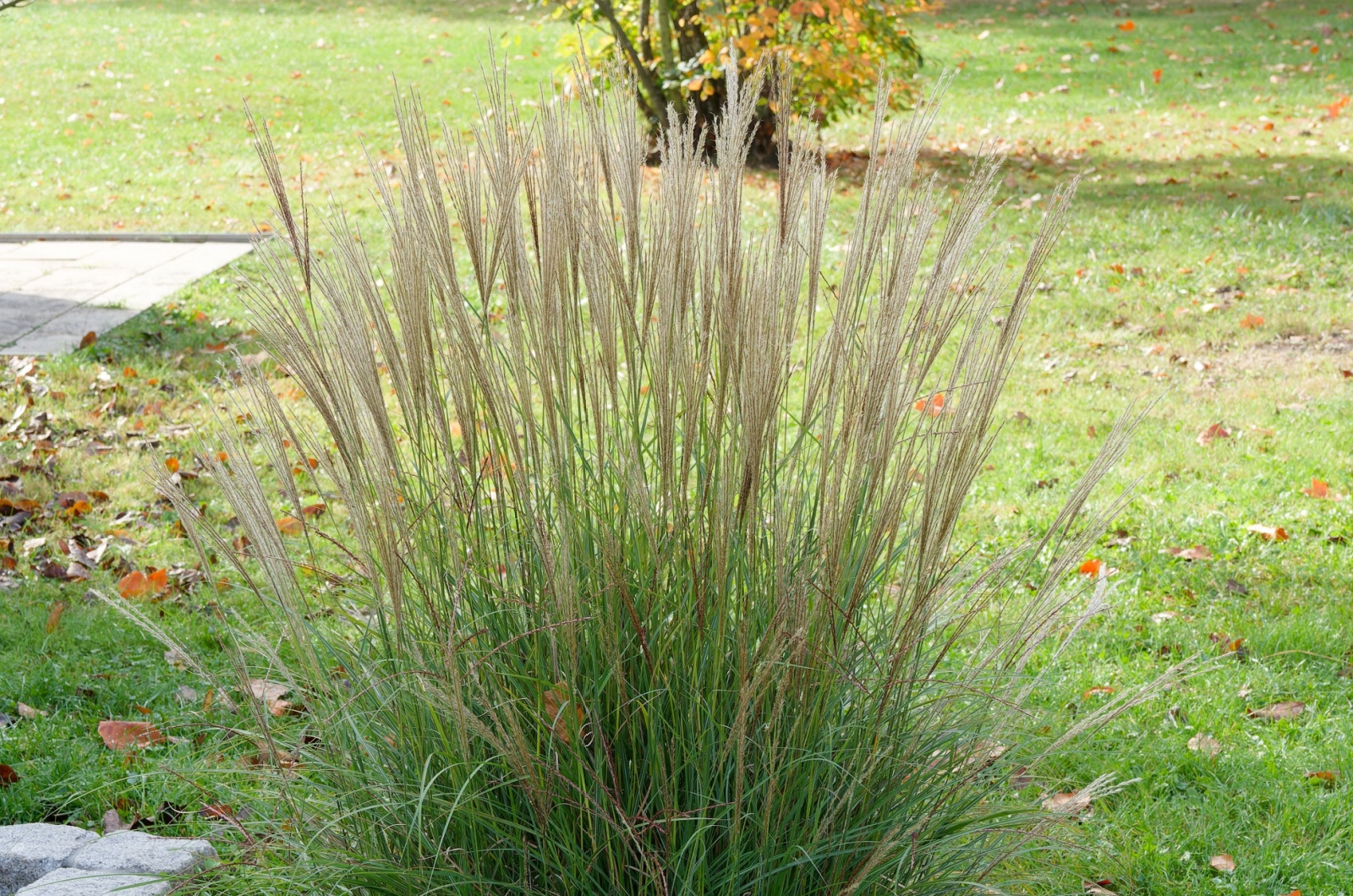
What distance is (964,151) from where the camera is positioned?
974 cm

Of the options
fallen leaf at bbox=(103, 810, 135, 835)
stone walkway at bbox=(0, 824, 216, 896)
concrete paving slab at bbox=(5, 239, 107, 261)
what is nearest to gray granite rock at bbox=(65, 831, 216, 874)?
stone walkway at bbox=(0, 824, 216, 896)

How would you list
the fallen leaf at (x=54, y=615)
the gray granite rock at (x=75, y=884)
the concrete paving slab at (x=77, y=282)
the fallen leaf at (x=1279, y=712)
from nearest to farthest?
the gray granite rock at (x=75, y=884) < the fallen leaf at (x=1279, y=712) < the fallen leaf at (x=54, y=615) < the concrete paving slab at (x=77, y=282)

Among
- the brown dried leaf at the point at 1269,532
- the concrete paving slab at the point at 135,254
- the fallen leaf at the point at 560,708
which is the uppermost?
the fallen leaf at the point at 560,708

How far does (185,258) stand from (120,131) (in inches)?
181

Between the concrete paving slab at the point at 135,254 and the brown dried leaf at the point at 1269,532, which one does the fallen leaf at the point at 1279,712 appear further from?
the concrete paving slab at the point at 135,254

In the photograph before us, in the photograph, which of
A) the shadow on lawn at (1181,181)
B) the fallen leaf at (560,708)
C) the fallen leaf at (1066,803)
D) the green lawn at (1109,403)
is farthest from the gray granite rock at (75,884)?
the shadow on lawn at (1181,181)

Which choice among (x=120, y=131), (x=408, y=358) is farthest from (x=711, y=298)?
(x=120, y=131)

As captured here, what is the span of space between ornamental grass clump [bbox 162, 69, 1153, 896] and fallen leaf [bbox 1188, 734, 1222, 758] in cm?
113

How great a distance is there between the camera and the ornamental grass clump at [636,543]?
155 cm

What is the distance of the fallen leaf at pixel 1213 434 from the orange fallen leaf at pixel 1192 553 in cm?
88

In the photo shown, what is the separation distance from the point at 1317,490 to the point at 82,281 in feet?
20.6

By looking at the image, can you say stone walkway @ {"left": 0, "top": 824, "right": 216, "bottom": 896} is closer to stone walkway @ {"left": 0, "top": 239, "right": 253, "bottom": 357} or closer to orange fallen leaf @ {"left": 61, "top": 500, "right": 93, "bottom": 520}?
orange fallen leaf @ {"left": 61, "top": 500, "right": 93, "bottom": 520}

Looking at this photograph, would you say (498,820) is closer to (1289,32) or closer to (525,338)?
(525,338)

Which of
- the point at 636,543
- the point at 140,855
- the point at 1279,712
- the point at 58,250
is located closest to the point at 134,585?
the point at 140,855
